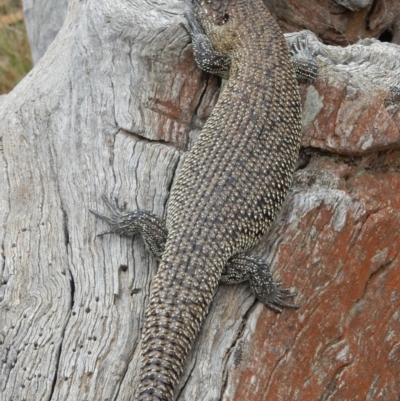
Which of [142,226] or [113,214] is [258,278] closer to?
[142,226]

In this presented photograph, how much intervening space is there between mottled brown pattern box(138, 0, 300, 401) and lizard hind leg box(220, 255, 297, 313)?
10 cm

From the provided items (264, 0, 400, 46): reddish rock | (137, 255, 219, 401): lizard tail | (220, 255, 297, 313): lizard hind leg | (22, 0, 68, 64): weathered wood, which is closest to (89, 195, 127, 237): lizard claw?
(137, 255, 219, 401): lizard tail

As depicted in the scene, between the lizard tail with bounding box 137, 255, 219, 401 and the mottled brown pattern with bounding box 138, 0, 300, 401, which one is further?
the mottled brown pattern with bounding box 138, 0, 300, 401

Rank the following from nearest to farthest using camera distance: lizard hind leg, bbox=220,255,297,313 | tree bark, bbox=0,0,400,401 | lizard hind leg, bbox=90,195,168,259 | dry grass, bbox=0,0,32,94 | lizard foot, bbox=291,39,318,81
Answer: tree bark, bbox=0,0,400,401 < lizard hind leg, bbox=220,255,297,313 < lizard hind leg, bbox=90,195,168,259 < lizard foot, bbox=291,39,318,81 < dry grass, bbox=0,0,32,94

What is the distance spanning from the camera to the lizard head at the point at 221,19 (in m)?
6.00

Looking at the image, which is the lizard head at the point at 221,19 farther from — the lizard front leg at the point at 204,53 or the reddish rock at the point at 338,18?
the reddish rock at the point at 338,18

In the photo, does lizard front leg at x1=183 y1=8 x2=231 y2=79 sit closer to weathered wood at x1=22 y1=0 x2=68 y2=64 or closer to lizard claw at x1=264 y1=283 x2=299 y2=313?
lizard claw at x1=264 y1=283 x2=299 y2=313

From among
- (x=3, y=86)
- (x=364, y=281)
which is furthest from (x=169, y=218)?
(x=3, y=86)

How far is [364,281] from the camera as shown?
17.1 ft

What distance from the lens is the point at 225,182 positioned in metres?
5.08

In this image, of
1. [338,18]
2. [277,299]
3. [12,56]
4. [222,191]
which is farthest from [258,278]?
[12,56]

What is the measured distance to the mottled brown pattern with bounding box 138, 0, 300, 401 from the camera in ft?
14.5

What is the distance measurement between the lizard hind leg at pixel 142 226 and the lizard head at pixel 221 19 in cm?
177

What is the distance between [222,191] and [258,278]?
693mm
